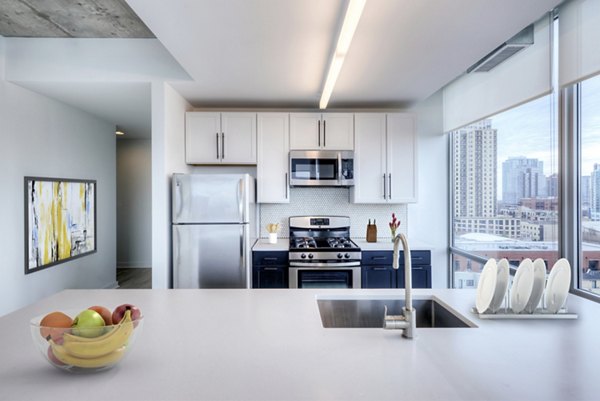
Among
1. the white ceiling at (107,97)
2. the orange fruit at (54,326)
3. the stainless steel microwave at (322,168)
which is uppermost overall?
the white ceiling at (107,97)

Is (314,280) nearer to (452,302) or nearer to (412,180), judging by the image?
(412,180)

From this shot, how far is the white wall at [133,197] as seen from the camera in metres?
6.68

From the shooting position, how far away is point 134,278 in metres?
5.93

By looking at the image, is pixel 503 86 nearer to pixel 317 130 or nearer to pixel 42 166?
pixel 317 130

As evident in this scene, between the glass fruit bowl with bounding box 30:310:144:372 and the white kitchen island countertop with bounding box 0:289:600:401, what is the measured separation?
50mm

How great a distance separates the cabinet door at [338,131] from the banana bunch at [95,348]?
3.09m

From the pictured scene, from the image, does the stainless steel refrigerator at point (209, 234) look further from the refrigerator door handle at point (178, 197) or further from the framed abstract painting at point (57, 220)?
the framed abstract painting at point (57, 220)

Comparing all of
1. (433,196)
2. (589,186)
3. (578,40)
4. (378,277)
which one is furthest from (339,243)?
(578,40)

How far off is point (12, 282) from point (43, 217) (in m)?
0.71

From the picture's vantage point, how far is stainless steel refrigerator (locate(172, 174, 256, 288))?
328cm

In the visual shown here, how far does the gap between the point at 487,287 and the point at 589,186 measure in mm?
1335

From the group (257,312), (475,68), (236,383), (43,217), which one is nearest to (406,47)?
(475,68)

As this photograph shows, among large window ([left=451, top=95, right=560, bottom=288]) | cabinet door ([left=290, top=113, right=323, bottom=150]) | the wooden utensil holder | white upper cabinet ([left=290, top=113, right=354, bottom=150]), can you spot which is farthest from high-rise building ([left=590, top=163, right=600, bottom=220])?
→ cabinet door ([left=290, top=113, right=323, bottom=150])

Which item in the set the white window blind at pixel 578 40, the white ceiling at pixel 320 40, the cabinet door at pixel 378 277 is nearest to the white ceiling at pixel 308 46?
the white ceiling at pixel 320 40
